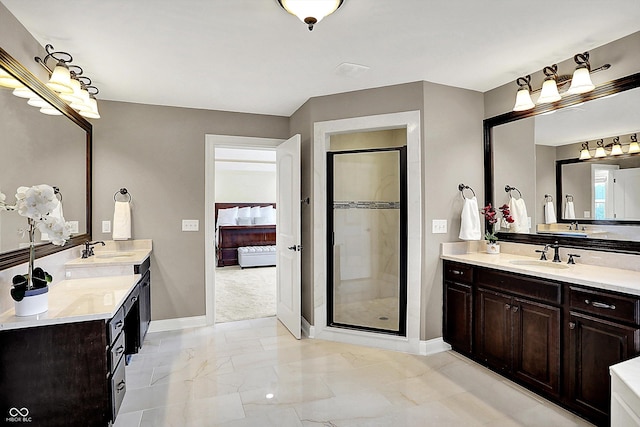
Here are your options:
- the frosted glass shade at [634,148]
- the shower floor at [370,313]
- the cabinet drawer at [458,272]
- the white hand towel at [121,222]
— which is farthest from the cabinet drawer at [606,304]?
the white hand towel at [121,222]

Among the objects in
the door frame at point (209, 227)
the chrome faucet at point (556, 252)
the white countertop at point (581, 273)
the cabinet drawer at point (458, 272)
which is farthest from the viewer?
the door frame at point (209, 227)

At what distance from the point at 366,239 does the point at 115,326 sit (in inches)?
99.3

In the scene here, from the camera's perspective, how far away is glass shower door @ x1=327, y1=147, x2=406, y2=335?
3504mm

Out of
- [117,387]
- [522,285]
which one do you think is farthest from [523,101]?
[117,387]

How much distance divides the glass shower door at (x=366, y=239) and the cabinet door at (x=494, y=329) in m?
0.74

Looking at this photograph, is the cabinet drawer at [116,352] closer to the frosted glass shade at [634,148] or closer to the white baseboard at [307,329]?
the white baseboard at [307,329]

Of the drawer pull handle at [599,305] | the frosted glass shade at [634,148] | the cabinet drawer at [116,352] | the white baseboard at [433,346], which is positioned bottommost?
the white baseboard at [433,346]

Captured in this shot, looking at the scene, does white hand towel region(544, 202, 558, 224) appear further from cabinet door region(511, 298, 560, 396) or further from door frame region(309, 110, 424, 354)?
door frame region(309, 110, 424, 354)

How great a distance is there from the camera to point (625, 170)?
2.46 meters

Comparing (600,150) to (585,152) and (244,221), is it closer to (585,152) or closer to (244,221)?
(585,152)

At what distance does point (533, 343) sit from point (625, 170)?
1406 millimetres

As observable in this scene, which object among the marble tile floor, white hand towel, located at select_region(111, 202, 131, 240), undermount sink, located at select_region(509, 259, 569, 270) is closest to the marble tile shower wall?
white hand towel, located at select_region(111, 202, 131, 240)

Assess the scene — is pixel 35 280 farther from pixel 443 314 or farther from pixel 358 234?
pixel 443 314

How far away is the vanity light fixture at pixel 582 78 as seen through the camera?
2.39 m
